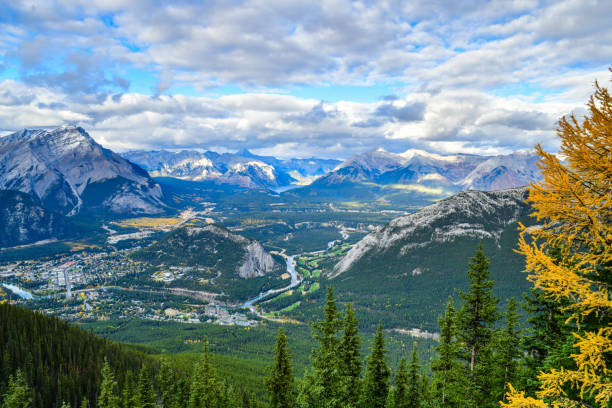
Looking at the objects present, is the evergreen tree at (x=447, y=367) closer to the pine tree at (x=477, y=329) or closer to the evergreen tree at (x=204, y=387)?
the pine tree at (x=477, y=329)

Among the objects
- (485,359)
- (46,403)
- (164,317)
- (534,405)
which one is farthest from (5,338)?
(534,405)

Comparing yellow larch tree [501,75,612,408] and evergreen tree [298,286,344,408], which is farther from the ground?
yellow larch tree [501,75,612,408]

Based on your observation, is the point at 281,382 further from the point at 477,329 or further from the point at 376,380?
the point at 477,329

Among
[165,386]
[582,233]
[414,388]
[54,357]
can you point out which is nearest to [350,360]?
[414,388]

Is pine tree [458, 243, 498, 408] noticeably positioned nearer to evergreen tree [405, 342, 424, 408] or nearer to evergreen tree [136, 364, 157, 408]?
evergreen tree [405, 342, 424, 408]

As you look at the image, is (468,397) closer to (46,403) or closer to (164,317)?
(46,403)

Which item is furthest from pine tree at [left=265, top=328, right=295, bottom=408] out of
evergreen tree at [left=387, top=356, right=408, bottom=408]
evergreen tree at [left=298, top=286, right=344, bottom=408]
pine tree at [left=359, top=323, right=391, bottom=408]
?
evergreen tree at [left=387, top=356, right=408, bottom=408]
